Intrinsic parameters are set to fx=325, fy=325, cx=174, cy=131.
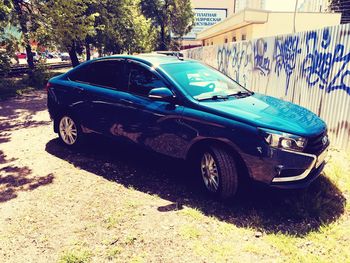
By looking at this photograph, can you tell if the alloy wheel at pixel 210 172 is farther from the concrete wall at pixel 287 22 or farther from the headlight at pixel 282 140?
the concrete wall at pixel 287 22

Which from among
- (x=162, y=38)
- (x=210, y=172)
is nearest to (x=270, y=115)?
(x=210, y=172)

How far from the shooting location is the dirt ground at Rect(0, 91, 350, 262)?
3.15 metres

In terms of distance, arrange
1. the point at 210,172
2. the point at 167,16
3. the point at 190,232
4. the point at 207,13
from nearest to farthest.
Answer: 1. the point at 190,232
2. the point at 210,172
3. the point at 167,16
4. the point at 207,13

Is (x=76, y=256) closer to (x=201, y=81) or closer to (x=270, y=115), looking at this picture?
(x=270, y=115)

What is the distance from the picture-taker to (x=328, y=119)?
6.17 m

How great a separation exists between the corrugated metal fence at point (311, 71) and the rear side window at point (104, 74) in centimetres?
379

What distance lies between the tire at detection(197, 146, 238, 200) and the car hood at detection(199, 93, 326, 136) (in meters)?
0.47

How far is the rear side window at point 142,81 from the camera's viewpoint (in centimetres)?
453

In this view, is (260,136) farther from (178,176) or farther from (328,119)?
(328,119)

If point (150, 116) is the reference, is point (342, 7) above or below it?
above

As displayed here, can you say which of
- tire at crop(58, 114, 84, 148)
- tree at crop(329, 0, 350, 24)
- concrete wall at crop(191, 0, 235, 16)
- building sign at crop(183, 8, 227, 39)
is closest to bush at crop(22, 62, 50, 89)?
tire at crop(58, 114, 84, 148)

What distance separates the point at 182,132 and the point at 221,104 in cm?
60

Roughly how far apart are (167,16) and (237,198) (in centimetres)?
4481

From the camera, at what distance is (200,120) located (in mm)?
3959
